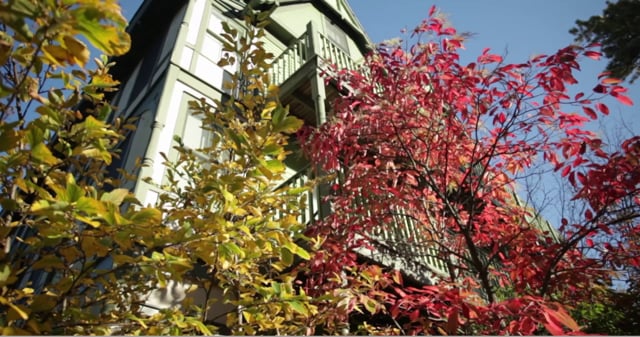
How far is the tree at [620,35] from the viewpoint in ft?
27.5

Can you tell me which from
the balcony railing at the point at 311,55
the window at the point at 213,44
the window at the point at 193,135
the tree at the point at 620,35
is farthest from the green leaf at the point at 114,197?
the tree at the point at 620,35

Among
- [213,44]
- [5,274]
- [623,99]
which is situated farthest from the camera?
[213,44]

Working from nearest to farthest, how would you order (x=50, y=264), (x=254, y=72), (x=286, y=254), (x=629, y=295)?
(x=50, y=264) < (x=286, y=254) < (x=254, y=72) < (x=629, y=295)

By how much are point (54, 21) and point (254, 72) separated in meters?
1.33

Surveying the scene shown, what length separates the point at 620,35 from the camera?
8.64 m

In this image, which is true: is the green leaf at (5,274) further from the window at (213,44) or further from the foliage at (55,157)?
the window at (213,44)

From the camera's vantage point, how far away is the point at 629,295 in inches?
152

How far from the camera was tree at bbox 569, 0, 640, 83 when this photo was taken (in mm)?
8367

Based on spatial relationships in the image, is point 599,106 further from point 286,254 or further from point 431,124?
point 286,254

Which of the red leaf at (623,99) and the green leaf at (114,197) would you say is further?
the red leaf at (623,99)

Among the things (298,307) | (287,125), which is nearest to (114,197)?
(287,125)

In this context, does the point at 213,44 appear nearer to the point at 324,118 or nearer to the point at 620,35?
the point at 324,118

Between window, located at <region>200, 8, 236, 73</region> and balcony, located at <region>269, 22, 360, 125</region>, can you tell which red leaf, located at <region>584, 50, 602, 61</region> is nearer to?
balcony, located at <region>269, 22, 360, 125</region>

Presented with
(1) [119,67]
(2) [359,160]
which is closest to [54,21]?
(2) [359,160]
